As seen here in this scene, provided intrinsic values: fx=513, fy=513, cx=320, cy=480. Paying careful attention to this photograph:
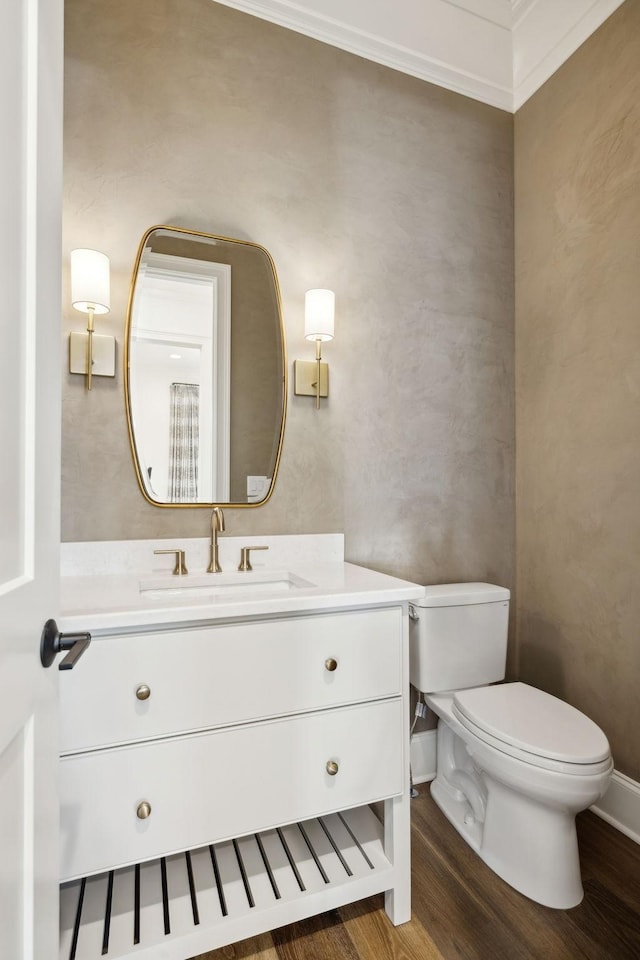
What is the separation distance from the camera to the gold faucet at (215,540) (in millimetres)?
1621

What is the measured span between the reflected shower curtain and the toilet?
0.87m

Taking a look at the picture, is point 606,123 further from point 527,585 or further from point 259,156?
point 527,585

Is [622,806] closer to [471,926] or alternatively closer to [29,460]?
[471,926]

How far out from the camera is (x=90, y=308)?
151cm

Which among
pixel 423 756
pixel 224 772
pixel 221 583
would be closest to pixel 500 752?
pixel 423 756

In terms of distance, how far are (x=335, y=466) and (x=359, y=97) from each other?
1395mm

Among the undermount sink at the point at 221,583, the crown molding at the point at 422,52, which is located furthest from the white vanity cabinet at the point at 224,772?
the crown molding at the point at 422,52

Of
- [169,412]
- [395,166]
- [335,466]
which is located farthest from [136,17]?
Answer: [335,466]

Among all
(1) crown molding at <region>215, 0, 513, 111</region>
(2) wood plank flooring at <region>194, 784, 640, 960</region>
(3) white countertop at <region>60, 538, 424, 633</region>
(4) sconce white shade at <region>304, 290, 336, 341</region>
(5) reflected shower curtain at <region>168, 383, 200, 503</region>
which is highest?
(1) crown molding at <region>215, 0, 513, 111</region>

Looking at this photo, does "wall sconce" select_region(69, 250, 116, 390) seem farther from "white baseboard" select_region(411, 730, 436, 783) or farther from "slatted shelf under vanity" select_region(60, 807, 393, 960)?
"white baseboard" select_region(411, 730, 436, 783)

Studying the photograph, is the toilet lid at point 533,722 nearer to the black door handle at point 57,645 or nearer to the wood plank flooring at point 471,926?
the wood plank flooring at point 471,926

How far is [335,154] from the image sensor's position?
1.89 meters

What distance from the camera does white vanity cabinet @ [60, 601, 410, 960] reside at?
1.07 metres

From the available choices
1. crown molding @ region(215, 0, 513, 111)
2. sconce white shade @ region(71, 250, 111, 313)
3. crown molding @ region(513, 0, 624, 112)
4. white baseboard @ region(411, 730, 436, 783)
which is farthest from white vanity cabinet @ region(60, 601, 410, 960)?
crown molding @ region(513, 0, 624, 112)
